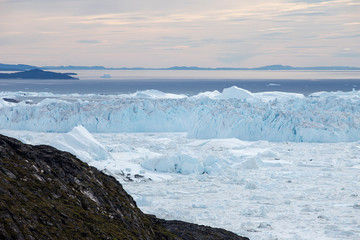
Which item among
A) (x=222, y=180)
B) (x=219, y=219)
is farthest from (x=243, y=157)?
(x=219, y=219)

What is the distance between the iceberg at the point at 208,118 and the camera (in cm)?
2686

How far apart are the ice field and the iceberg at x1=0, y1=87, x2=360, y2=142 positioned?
7 cm

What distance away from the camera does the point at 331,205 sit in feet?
42.2

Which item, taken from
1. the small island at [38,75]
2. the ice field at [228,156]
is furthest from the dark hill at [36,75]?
the ice field at [228,156]

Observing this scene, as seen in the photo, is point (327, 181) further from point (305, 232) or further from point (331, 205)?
point (305, 232)

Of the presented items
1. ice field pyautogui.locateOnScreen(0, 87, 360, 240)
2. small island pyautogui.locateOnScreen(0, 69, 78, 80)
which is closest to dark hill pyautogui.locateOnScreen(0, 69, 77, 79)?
small island pyautogui.locateOnScreen(0, 69, 78, 80)

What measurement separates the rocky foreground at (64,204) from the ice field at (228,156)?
3821mm

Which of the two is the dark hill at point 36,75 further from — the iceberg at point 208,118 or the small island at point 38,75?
the iceberg at point 208,118

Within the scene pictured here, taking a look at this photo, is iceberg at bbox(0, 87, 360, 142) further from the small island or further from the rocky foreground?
the small island

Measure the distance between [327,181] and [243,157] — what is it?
522cm

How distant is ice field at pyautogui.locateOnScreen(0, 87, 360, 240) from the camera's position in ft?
39.1

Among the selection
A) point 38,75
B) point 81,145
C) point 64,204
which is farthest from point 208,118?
point 38,75

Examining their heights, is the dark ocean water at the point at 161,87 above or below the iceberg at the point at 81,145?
above

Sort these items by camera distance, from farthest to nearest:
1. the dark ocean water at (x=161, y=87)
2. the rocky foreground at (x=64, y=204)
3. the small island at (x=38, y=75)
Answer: the small island at (x=38, y=75), the dark ocean water at (x=161, y=87), the rocky foreground at (x=64, y=204)
